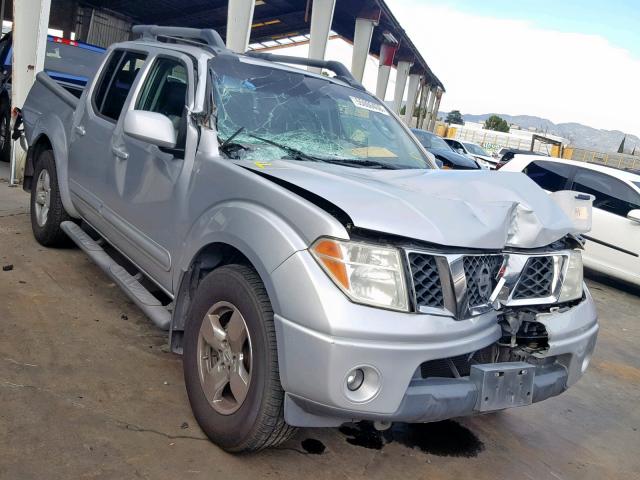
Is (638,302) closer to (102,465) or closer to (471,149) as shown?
(102,465)

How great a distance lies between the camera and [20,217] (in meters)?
6.66

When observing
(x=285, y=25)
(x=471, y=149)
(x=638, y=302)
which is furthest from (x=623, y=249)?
(x=285, y=25)

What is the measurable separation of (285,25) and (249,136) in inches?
928

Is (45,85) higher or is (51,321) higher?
(45,85)

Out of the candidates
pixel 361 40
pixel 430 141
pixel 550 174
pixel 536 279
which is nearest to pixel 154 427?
pixel 536 279

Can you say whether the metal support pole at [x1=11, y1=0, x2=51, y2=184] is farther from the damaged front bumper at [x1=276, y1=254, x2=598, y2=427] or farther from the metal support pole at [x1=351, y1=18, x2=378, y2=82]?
the metal support pole at [x1=351, y1=18, x2=378, y2=82]

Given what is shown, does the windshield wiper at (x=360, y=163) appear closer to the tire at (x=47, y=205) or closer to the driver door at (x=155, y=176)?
the driver door at (x=155, y=176)

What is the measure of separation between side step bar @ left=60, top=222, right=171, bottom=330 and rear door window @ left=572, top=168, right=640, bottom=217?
22.0 feet

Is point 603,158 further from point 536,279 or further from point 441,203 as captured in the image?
point 441,203

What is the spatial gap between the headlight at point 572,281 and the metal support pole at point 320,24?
1281 cm

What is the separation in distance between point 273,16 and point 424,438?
74.8 ft

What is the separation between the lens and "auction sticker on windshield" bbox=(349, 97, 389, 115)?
13.9 ft

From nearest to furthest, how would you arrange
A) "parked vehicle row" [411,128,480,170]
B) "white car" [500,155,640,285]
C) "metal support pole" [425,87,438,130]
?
1. "white car" [500,155,640,285]
2. "parked vehicle row" [411,128,480,170]
3. "metal support pole" [425,87,438,130]

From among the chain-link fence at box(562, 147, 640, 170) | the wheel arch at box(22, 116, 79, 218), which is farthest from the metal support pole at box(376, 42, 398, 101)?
the chain-link fence at box(562, 147, 640, 170)
